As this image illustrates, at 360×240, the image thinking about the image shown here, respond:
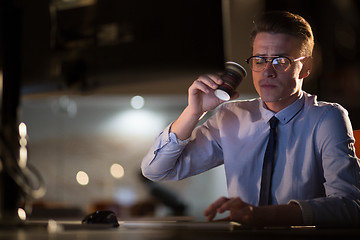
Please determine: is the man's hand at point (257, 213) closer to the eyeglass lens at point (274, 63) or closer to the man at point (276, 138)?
the man at point (276, 138)

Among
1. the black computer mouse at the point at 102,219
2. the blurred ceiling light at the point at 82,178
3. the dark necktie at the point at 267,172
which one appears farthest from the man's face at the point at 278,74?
the blurred ceiling light at the point at 82,178

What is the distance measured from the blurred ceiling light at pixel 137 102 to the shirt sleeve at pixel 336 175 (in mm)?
3247

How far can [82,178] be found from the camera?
4.51 metres

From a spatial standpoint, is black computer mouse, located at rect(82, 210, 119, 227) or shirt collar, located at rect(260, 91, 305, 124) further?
shirt collar, located at rect(260, 91, 305, 124)

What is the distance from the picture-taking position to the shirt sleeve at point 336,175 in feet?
3.48

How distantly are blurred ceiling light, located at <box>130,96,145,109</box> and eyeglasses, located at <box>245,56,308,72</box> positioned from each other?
3189 mm

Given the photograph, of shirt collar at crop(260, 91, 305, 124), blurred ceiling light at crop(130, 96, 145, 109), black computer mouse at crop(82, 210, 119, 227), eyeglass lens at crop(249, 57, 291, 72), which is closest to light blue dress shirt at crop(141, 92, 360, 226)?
shirt collar at crop(260, 91, 305, 124)

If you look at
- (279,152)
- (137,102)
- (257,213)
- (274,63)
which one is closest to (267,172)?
(279,152)

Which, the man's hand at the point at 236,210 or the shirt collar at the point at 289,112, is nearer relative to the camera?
the man's hand at the point at 236,210

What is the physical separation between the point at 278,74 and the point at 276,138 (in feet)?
0.65

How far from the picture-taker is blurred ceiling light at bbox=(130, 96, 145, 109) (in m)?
4.57

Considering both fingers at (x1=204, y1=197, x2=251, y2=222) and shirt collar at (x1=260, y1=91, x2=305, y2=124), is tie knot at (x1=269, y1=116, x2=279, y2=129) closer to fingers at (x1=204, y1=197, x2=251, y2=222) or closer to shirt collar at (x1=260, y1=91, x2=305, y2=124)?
shirt collar at (x1=260, y1=91, x2=305, y2=124)

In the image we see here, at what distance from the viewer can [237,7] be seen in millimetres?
3545

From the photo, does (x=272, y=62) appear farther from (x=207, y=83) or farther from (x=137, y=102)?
(x=137, y=102)
